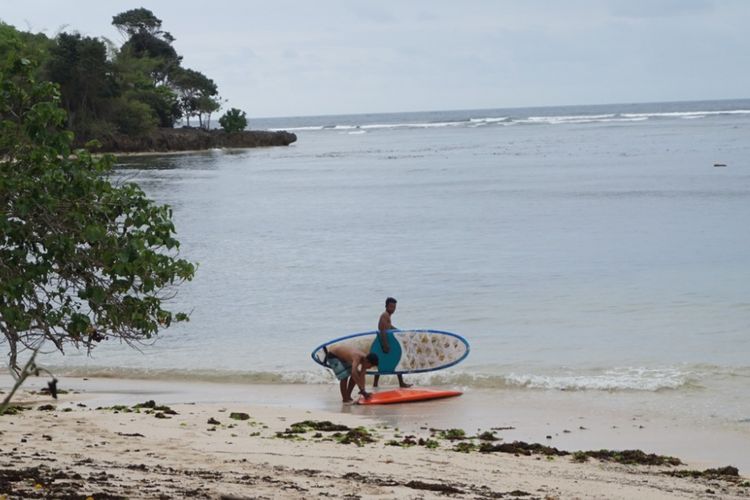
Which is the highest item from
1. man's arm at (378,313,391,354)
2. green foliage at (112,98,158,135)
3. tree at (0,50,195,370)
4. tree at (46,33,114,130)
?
tree at (46,33,114,130)

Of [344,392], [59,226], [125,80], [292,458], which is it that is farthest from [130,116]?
[59,226]

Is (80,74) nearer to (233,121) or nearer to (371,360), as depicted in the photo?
(233,121)

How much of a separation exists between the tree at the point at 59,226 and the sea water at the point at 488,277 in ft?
25.7

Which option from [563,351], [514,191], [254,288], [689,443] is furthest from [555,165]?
[689,443]

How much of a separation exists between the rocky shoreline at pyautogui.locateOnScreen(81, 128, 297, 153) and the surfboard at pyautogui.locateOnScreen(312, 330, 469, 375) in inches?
2433

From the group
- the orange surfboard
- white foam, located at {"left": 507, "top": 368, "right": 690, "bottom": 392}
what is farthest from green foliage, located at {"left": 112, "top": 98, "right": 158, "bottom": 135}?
the orange surfboard

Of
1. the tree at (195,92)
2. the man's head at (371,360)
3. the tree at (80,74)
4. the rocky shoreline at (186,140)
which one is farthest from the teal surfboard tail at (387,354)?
the tree at (195,92)

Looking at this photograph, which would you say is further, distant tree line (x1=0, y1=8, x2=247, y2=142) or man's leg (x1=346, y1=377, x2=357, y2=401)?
distant tree line (x1=0, y1=8, x2=247, y2=142)

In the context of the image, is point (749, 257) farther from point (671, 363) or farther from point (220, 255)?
point (220, 255)

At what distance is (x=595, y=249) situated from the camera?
1110 inches

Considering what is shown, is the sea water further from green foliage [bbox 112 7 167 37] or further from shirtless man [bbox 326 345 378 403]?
green foliage [bbox 112 7 167 37]

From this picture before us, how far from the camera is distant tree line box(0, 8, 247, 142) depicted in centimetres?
7275

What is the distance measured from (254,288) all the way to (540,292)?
5.95 metres

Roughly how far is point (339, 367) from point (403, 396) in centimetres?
87
